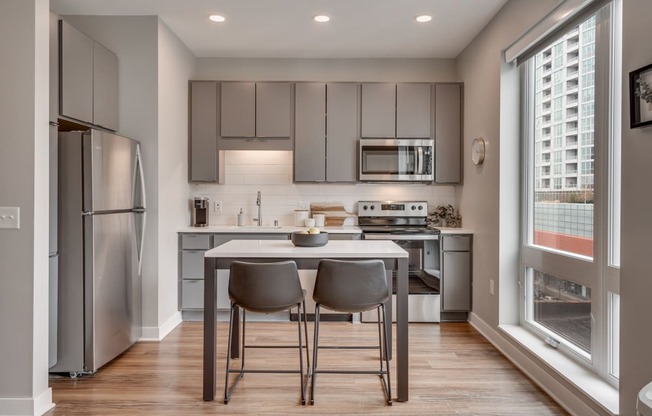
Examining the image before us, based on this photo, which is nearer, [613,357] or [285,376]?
[613,357]

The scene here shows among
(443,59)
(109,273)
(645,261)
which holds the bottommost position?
(109,273)

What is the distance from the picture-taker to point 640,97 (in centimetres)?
187

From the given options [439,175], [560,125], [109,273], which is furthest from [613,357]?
[109,273]

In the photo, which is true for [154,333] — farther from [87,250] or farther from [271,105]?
[271,105]

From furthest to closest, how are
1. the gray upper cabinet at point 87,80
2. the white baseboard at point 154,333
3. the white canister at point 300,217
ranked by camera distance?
the white canister at point 300,217, the white baseboard at point 154,333, the gray upper cabinet at point 87,80

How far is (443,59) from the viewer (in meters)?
4.73

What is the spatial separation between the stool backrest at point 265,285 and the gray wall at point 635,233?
166 cm

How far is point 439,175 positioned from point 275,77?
6.93 feet

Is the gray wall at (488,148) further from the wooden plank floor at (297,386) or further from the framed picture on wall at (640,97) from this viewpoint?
the framed picture on wall at (640,97)

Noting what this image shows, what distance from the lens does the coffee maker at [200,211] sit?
4434mm

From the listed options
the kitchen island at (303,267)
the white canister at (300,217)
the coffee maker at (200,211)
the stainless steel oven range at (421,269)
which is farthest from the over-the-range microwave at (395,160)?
the kitchen island at (303,267)

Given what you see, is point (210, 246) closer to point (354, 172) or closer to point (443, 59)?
point (354, 172)

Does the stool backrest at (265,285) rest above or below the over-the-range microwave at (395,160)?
below
